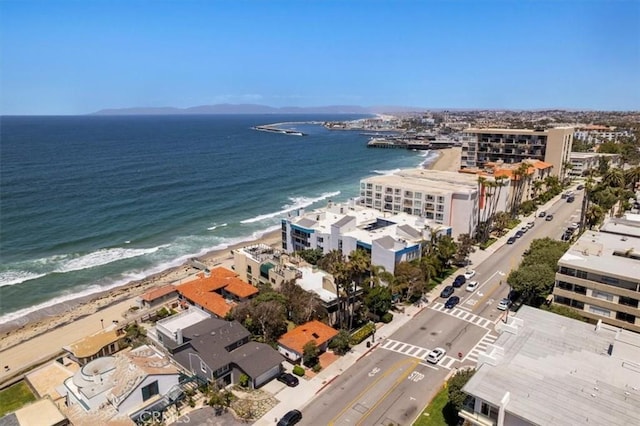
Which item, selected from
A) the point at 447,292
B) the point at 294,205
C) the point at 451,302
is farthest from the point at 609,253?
the point at 294,205

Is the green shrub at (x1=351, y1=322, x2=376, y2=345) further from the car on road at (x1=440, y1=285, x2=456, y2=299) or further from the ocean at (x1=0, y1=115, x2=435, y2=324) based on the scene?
the ocean at (x1=0, y1=115, x2=435, y2=324)


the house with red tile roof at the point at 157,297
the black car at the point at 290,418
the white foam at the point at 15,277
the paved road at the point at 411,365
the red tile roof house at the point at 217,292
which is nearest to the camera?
the black car at the point at 290,418

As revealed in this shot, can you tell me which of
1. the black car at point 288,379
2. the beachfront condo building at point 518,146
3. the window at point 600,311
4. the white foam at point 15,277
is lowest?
the white foam at point 15,277

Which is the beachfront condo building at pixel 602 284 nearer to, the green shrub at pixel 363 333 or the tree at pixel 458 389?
the tree at pixel 458 389

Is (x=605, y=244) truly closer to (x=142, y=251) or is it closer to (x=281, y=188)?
(x=142, y=251)

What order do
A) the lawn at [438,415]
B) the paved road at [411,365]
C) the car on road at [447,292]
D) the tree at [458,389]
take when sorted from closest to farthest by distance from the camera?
the tree at [458,389], the lawn at [438,415], the paved road at [411,365], the car on road at [447,292]

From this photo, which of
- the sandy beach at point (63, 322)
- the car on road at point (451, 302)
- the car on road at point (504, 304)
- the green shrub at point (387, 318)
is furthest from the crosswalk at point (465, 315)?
the sandy beach at point (63, 322)

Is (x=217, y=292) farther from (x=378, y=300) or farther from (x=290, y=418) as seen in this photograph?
(x=290, y=418)
